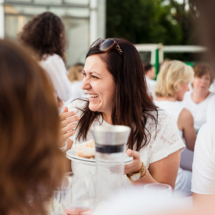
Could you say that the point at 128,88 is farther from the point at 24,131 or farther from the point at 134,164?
the point at 24,131

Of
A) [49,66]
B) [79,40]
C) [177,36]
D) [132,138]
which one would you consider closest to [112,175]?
[132,138]

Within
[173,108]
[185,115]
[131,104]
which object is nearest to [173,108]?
[173,108]

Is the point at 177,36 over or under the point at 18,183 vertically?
over

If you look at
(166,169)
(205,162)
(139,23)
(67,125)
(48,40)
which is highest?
(139,23)

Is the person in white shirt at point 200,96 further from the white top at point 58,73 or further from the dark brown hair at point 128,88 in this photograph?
the dark brown hair at point 128,88

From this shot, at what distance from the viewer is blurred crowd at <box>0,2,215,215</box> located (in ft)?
2.21

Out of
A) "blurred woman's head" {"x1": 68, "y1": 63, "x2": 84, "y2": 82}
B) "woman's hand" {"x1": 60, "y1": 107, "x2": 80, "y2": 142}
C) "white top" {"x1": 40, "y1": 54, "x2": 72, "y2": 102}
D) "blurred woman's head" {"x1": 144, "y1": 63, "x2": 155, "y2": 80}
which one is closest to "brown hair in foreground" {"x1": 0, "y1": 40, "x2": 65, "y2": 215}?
"woman's hand" {"x1": 60, "y1": 107, "x2": 80, "y2": 142}

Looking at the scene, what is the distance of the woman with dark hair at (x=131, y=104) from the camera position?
2.02m

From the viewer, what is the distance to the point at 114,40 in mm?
2086

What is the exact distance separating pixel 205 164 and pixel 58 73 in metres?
2.06

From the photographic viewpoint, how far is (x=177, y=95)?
149 inches

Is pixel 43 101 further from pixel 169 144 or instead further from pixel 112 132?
pixel 169 144

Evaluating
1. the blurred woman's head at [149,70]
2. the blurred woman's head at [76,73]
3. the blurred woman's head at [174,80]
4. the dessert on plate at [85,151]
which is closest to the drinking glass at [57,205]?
the dessert on plate at [85,151]

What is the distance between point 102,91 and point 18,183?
1434 mm
